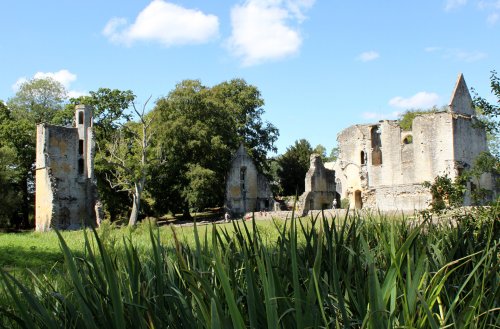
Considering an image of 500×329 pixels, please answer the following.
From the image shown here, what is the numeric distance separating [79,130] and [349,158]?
20.5 metres

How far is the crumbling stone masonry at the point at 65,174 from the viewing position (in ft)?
99.8

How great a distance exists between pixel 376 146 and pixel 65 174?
21988 mm

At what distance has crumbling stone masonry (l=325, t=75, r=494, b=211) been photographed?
3148cm

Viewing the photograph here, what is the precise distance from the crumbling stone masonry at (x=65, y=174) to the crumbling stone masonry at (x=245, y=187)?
10617 mm

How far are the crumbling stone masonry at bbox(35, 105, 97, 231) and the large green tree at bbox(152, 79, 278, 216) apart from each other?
4.97m

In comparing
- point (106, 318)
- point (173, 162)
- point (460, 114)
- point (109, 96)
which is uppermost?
point (109, 96)

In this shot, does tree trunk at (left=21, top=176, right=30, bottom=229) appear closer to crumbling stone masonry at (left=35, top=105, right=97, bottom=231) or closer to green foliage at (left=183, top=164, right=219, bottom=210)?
crumbling stone masonry at (left=35, top=105, right=97, bottom=231)

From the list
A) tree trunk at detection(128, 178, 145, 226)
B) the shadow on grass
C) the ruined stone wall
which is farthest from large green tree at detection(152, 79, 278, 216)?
the shadow on grass

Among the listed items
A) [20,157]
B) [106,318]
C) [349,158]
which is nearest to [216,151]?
[349,158]

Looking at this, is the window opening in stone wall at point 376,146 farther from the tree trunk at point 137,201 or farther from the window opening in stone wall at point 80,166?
the window opening in stone wall at point 80,166

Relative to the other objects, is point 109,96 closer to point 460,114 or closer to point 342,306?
point 460,114

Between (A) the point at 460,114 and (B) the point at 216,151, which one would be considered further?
(B) the point at 216,151

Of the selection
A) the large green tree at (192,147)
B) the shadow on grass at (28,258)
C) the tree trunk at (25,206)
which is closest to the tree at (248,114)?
the large green tree at (192,147)

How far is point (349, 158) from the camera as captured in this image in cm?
4216
